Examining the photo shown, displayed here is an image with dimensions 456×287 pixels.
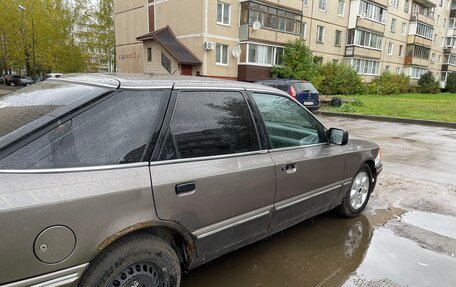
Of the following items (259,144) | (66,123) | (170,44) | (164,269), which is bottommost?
(164,269)

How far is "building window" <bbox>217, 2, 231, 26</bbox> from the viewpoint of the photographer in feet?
76.7

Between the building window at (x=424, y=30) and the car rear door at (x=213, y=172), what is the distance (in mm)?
47260

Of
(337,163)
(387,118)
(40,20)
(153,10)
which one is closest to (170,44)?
(153,10)

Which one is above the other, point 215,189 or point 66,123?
point 66,123

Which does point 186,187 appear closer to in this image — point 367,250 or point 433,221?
point 367,250

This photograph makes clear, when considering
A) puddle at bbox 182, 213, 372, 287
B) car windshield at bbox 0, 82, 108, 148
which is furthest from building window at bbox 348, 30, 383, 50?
car windshield at bbox 0, 82, 108, 148

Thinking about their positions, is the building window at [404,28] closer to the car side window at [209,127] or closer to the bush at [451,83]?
the bush at [451,83]

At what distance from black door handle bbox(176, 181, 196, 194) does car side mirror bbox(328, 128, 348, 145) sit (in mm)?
1944

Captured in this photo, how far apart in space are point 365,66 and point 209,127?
3708 cm

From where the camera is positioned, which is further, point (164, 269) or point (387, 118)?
point (387, 118)

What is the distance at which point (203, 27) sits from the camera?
22.5 metres

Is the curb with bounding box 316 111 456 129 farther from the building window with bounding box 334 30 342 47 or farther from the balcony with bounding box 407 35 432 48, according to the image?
the balcony with bounding box 407 35 432 48

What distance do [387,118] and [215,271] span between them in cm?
1373

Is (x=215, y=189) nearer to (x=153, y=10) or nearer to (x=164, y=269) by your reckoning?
(x=164, y=269)
